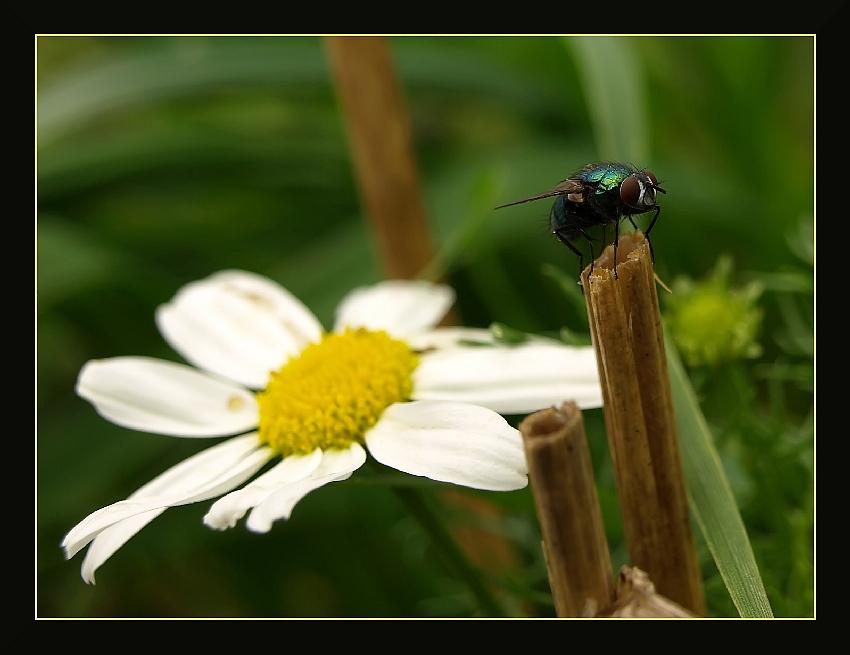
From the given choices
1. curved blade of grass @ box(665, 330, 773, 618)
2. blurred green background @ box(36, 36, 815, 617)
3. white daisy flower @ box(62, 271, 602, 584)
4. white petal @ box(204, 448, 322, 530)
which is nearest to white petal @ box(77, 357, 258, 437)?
white daisy flower @ box(62, 271, 602, 584)

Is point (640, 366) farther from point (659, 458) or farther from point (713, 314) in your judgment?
point (713, 314)

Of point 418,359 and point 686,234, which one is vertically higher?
point 686,234

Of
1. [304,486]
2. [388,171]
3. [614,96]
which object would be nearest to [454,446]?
[304,486]

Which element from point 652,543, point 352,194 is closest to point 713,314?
point 652,543

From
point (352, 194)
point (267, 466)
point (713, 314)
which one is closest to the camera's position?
point (267, 466)

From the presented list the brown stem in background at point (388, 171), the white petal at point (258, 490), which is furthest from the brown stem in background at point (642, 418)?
the brown stem in background at point (388, 171)

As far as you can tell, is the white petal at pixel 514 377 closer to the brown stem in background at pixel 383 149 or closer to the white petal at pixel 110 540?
the white petal at pixel 110 540

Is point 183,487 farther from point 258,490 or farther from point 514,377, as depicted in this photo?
point 514,377
